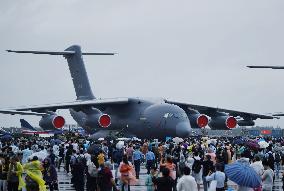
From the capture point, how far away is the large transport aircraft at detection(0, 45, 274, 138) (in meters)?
32.2

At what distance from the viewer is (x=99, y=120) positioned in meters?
33.2

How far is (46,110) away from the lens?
3422 cm

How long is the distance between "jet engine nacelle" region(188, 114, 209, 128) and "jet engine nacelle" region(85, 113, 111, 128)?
6.20 m

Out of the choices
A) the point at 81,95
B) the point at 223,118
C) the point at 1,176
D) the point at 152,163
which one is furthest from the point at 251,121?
the point at 1,176

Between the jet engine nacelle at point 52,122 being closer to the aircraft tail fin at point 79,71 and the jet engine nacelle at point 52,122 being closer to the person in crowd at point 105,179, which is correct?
the aircraft tail fin at point 79,71

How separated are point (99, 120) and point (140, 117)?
2.39 metres

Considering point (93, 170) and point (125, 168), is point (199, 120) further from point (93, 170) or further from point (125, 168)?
point (125, 168)

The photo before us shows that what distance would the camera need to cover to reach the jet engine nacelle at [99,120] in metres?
33.1

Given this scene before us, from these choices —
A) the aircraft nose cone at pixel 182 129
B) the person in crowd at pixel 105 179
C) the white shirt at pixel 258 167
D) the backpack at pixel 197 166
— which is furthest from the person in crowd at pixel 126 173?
the aircraft nose cone at pixel 182 129

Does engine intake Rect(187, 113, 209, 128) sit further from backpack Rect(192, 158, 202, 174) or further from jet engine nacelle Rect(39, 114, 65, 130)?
backpack Rect(192, 158, 202, 174)

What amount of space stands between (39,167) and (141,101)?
22852mm

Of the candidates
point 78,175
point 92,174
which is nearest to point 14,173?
point 92,174

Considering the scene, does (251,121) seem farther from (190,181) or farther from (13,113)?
(190,181)

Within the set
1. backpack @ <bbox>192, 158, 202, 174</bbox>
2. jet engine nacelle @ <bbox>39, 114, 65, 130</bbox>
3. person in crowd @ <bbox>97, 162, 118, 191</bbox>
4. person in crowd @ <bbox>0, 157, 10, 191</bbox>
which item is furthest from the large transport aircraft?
person in crowd @ <bbox>97, 162, 118, 191</bbox>
